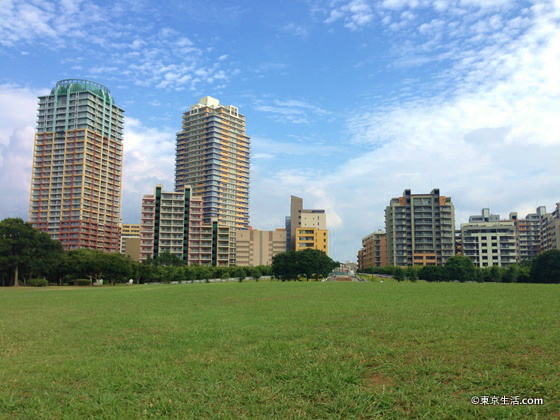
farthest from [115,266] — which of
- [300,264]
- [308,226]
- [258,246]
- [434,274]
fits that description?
[308,226]

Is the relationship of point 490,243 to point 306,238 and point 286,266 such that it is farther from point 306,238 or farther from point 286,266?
point 286,266

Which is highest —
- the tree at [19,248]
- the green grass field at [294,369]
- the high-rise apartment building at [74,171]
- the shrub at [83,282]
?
the high-rise apartment building at [74,171]

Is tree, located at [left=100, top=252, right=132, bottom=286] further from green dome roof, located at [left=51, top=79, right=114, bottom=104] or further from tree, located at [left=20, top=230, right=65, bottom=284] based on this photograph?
green dome roof, located at [left=51, top=79, right=114, bottom=104]

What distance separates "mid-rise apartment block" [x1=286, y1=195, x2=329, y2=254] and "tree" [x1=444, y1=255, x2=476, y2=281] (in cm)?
6346

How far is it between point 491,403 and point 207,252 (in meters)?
143

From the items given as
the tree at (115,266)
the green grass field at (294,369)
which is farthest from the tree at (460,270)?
the green grass field at (294,369)

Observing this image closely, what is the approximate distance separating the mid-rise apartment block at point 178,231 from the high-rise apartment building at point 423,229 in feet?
197

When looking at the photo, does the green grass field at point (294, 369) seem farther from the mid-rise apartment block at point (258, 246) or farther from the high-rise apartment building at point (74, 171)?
the high-rise apartment building at point (74, 171)

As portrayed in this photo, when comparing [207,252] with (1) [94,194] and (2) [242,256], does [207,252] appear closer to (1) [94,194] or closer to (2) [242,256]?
(2) [242,256]

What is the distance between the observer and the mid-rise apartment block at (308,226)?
145 m

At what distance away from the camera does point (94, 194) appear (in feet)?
504

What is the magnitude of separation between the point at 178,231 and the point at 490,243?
106949 millimetres

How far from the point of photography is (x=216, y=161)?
578 ft

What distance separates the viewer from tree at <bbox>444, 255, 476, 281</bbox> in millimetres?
82688
